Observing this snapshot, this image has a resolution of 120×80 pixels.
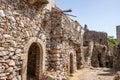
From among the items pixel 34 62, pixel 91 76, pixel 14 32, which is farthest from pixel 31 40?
pixel 91 76

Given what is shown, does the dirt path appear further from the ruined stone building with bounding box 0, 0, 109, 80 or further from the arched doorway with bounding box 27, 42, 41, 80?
the arched doorway with bounding box 27, 42, 41, 80

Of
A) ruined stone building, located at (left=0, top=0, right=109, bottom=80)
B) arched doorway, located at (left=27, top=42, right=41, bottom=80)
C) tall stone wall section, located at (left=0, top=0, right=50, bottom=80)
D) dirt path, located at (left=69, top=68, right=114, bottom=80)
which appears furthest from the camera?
dirt path, located at (left=69, top=68, right=114, bottom=80)

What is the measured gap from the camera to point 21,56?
21.2ft

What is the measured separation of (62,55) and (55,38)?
96cm

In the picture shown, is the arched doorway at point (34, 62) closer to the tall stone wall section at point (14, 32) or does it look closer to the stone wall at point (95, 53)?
the tall stone wall section at point (14, 32)

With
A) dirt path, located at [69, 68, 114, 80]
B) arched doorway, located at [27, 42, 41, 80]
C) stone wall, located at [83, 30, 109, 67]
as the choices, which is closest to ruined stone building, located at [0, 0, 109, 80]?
arched doorway, located at [27, 42, 41, 80]

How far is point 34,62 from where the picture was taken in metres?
8.39

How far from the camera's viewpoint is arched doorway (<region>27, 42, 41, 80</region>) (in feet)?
25.8

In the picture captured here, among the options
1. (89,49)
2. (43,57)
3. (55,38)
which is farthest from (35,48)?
(89,49)

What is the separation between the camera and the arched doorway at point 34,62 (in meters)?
7.86

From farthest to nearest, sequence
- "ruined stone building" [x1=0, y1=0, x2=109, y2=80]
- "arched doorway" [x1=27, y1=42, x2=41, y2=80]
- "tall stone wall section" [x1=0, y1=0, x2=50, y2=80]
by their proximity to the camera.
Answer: "arched doorway" [x1=27, y1=42, x2=41, y2=80] < "ruined stone building" [x1=0, y1=0, x2=109, y2=80] < "tall stone wall section" [x1=0, y1=0, x2=50, y2=80]

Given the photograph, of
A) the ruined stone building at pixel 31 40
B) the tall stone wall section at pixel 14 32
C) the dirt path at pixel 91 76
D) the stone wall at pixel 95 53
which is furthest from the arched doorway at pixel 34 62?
the stone wall at pixel 95 53

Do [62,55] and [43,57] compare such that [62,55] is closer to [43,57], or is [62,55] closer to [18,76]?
[43,57]

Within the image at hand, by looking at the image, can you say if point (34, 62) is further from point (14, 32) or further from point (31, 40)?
point (14, 32)
